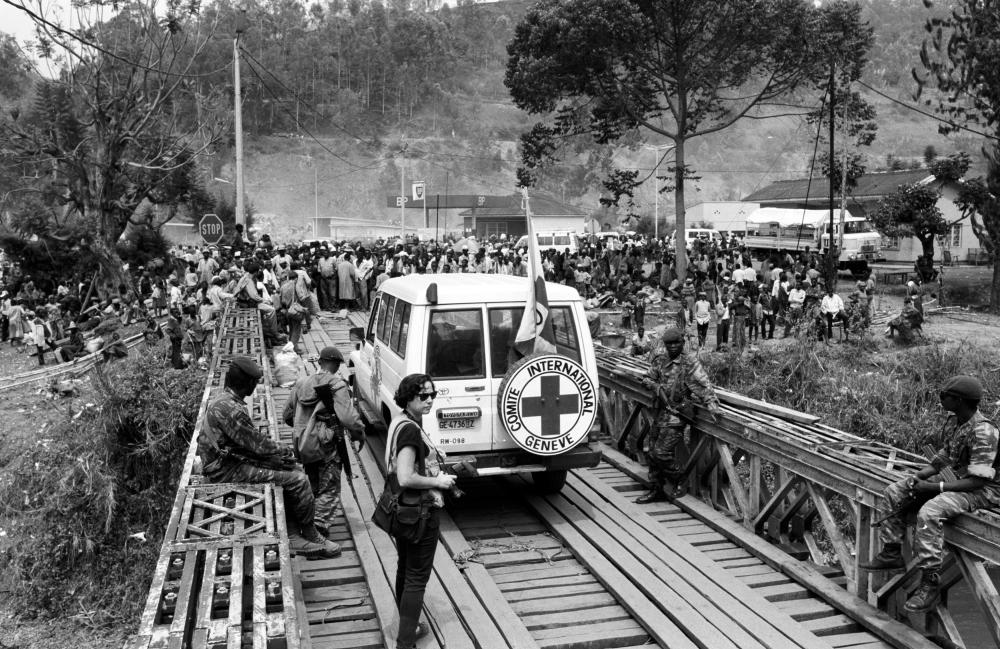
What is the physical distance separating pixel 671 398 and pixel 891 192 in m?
40.4

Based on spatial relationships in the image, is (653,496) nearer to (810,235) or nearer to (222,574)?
(222,574)

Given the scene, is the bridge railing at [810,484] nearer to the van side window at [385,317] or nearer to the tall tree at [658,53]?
the van side window at [385,317]

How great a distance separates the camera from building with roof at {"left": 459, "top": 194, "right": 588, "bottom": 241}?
68938 mm

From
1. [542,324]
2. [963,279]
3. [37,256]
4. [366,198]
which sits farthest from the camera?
[366,198]

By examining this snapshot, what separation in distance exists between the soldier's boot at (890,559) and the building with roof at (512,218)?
6270cm

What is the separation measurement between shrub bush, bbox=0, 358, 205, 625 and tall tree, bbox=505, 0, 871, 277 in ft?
48.0

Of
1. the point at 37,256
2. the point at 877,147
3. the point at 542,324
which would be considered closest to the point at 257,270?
the point at 542,324

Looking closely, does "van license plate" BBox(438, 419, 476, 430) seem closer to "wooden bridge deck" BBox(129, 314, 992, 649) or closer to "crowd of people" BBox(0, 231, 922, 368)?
"wooden bridge deck" BBox(129, 314, 992, 649)

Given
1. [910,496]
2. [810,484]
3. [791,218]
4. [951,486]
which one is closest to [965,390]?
[951,486]

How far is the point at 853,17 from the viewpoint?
25.4 metres

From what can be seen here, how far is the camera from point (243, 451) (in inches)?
254

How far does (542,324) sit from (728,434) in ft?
6.56

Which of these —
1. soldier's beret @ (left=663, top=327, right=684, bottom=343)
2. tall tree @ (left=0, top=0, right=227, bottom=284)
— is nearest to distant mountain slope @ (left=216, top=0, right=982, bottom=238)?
tall tree @ (left=0, top=0, right=227, bottom=284)

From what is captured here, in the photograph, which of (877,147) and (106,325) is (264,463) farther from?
(877,147)
